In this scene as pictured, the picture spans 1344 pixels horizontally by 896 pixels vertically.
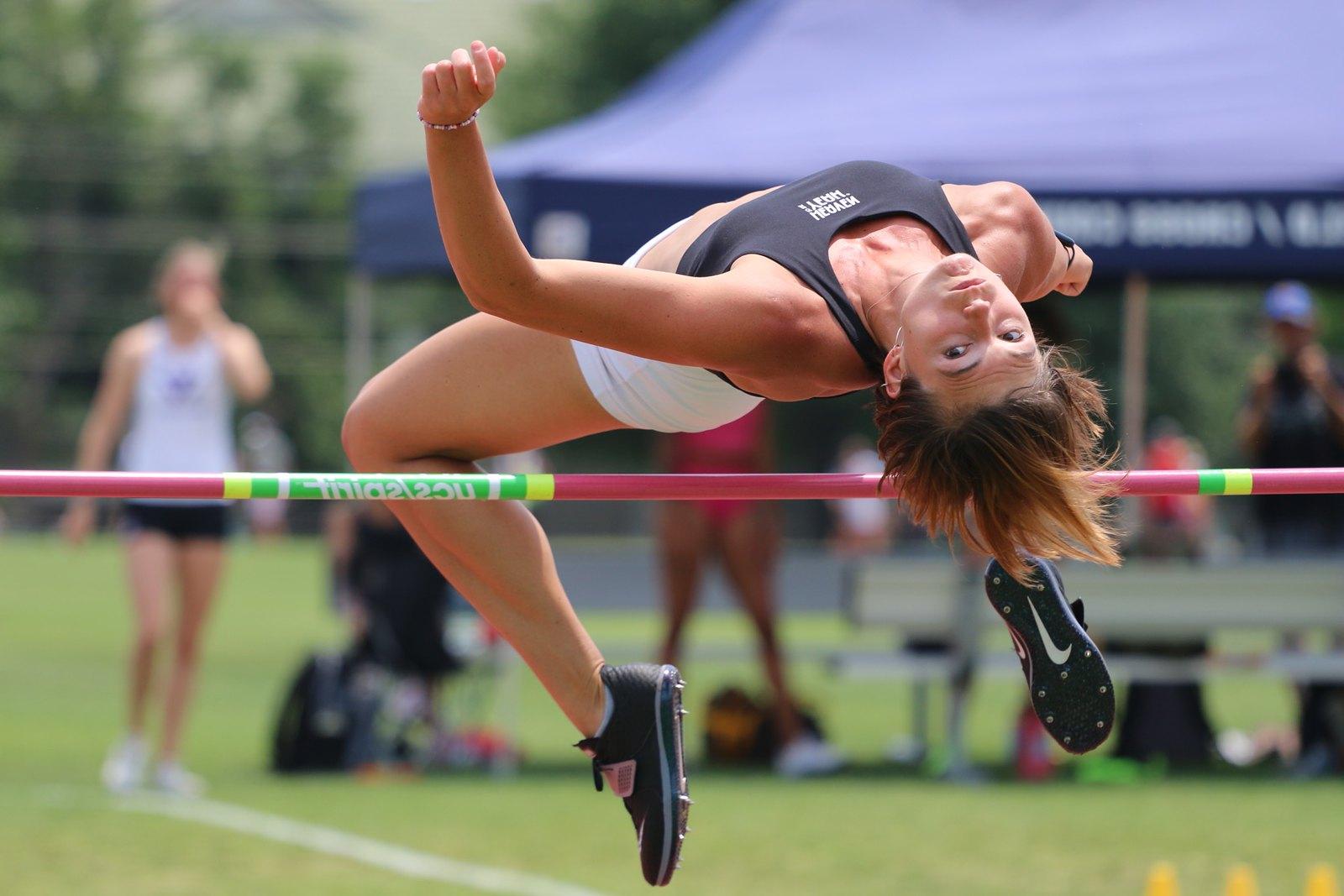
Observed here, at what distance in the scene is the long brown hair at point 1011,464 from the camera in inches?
135

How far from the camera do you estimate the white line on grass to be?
19.2 ft

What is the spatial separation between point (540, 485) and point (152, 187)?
43733mm

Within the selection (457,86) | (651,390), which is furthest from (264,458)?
(457,86)

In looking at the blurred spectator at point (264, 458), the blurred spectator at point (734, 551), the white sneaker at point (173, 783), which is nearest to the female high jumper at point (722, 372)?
the white sneaker at point (173, 783)

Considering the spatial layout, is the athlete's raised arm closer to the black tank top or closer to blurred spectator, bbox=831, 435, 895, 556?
the black tank top

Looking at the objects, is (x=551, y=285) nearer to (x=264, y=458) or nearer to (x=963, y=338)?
(x=963, y=338)

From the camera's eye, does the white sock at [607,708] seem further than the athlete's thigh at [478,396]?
Yes

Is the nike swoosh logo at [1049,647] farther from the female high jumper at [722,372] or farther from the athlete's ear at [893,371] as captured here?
the athlete's ear at [893,371]

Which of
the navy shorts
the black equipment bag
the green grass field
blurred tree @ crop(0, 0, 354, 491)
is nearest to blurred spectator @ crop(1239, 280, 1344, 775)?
the green grass field

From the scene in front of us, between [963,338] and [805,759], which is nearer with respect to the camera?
[963,338]

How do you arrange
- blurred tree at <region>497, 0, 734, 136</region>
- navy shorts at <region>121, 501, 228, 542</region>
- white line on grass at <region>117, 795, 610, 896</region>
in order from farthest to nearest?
blurred tree at <region>497, 0, 734, 136</region>, navy shorts at <region>121, 501, 228, 542</region>, white line on grass at <region>117, 795, 610, 896</region>

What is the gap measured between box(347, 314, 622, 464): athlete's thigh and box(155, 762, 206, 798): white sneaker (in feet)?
13.2

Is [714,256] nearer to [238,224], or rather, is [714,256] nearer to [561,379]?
[561,379]

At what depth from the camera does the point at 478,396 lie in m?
3.72
